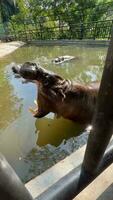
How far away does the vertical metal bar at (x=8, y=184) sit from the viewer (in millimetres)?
469

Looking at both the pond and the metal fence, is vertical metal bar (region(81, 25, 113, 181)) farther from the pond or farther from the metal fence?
the metal fence

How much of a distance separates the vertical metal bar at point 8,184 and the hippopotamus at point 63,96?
188 centimetres

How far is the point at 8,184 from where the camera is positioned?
48cm

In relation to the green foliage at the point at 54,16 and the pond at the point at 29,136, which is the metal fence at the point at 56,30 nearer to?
the green foliage at the point at 54,16

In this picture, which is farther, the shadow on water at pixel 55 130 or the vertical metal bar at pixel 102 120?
the shadow on water at pixel 55 130

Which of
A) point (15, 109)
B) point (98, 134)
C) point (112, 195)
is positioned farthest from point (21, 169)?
point (98, 134)

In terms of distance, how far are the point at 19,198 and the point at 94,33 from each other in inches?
409

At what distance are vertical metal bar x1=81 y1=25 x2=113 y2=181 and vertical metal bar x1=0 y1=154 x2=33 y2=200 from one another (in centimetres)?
26

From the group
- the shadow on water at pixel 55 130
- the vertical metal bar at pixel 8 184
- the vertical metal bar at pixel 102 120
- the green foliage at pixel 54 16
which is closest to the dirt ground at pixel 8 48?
the green foliage at pixel 54 16

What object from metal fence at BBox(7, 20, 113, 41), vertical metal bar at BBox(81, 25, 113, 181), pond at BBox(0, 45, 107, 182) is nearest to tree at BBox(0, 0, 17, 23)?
metal fence at BBox(7, 20, 113, 41)

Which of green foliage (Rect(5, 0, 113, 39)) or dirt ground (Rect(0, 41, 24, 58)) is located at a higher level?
green foliage (Rect(5, 0, 113, 39))

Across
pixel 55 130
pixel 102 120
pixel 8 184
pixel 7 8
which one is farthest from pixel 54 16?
pixel 8 184

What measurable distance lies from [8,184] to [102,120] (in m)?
0.28

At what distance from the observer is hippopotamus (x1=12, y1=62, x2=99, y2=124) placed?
2.45 metres
